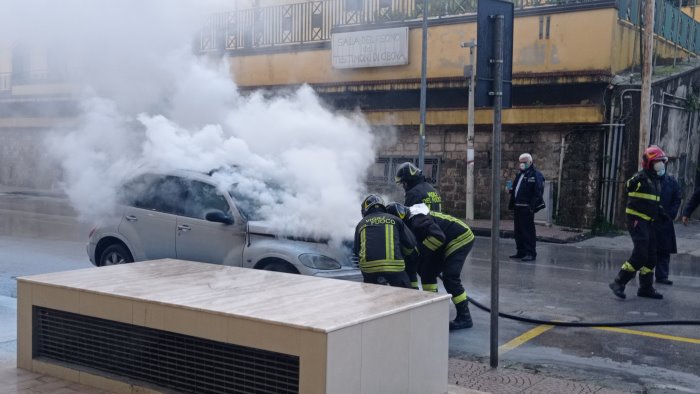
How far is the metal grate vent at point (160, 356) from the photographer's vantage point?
454cm

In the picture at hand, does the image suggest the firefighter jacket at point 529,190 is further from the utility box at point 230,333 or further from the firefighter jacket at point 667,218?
the utility box at point 230,333

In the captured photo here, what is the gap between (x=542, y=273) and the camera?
38.9 ft

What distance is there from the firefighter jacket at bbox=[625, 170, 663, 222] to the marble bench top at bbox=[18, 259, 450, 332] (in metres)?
4.98

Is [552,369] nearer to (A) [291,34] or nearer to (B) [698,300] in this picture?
(B) [698,300]

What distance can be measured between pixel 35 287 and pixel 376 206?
9.30 feet

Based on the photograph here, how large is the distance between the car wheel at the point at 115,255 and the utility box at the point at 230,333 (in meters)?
3.74

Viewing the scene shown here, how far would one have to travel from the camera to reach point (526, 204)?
518 inches

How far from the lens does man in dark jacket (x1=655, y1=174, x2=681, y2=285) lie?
35.4 ft

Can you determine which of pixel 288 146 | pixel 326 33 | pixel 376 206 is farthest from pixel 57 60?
pixel 326 33

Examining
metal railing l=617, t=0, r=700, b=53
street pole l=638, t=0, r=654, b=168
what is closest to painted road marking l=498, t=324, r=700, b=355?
street pole l=638, t=0, r=654, b=168

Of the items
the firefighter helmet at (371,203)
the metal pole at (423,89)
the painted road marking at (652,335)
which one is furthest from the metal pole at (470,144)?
the firefighter helmet at (371,203)

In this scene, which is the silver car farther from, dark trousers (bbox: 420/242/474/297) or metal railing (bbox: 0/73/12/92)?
metal railing (bbox: 0/73/12/92)

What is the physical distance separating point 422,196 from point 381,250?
1834 millimetres

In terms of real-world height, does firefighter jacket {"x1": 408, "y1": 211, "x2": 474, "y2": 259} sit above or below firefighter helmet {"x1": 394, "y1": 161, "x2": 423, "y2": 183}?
below
